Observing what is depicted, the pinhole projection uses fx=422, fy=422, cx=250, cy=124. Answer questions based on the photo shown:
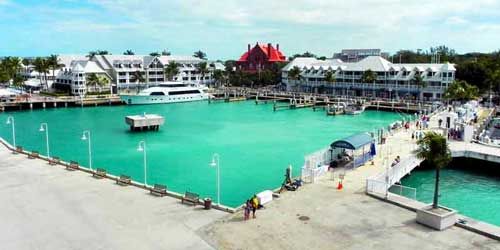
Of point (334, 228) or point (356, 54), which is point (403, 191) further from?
point (356, 54)

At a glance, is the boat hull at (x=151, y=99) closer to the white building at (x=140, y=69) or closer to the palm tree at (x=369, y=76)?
the white building at (x=140, y=69)

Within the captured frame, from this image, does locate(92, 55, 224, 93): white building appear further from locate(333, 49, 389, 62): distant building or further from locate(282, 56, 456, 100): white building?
locate(333, 49, 389, 62): distant building

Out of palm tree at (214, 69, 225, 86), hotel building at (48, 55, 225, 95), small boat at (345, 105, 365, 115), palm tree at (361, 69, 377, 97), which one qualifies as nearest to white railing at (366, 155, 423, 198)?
small boat at (345, 105, 365, 115)

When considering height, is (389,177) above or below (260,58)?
below

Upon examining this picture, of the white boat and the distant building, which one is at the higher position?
the distant building

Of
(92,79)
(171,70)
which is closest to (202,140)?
(92,79)

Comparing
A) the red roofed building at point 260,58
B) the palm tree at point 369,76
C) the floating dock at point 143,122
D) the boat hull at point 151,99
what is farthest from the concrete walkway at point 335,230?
the red roofed building at point 260,58
